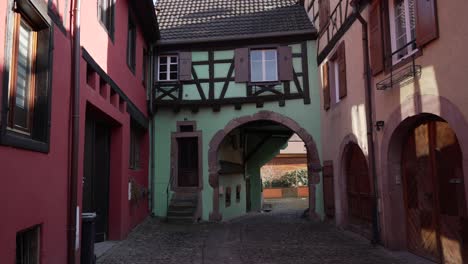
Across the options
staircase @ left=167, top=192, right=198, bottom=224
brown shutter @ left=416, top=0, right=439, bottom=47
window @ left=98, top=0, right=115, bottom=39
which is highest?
window @ left=98, top=0, right=115, bottom=39

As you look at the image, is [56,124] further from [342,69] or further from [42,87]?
[342,69]

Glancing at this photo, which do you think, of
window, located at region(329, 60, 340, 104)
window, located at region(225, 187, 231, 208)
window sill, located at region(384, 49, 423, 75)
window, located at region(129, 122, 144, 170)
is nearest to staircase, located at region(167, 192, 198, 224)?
window, located at region(129, 122, 144, 170)

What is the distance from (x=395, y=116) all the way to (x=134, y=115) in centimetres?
578

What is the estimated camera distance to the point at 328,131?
37.7ft

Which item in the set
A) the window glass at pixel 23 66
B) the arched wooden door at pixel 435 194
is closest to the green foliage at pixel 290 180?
the arched wooden door at pixel 435 194

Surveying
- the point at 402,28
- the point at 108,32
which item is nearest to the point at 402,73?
the point at 402,28

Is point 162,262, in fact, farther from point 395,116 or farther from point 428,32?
point 428,32

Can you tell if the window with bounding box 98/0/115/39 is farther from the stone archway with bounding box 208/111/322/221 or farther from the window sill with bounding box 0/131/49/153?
the stone archway with bounding box 208/111/322/221

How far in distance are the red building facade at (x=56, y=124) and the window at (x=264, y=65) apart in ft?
15.3

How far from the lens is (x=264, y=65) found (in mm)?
12953

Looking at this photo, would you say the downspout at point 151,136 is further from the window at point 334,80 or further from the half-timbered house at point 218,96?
the window at point 334,80

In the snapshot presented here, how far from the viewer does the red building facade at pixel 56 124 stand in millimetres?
3949

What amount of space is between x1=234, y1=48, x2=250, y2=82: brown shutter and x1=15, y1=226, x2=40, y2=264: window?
29.0 feet

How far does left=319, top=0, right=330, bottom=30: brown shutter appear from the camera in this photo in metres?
11.2
